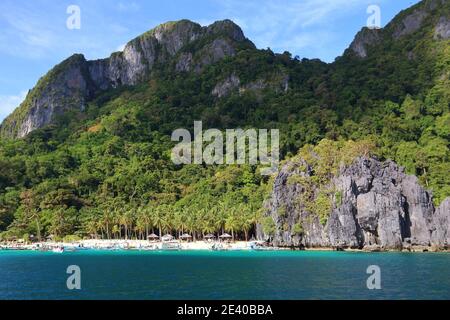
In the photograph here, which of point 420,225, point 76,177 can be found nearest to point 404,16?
point 420,225

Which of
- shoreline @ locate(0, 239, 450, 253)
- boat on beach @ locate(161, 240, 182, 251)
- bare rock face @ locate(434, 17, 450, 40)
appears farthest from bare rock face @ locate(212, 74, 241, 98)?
boat on beach @ locate(161, 240, 182, 251)

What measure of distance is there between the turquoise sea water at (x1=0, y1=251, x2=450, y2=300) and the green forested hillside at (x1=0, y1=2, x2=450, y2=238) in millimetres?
37477

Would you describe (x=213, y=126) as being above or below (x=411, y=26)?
below

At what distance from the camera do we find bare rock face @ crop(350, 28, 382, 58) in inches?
6850

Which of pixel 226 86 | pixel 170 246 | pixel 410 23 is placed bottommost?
pixel 170 246

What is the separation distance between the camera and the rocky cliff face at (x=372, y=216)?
7881 centimetres

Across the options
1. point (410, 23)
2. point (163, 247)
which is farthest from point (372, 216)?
point (410, 23)

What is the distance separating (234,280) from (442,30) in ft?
432

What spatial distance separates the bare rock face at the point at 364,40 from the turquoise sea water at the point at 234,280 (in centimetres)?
12858

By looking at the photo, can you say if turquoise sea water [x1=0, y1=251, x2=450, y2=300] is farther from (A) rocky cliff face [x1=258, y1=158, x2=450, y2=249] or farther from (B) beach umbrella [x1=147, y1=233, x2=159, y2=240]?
(B) beach umbrella [x1=147, y1=233, x2=159, y2=240]

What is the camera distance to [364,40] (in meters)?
177

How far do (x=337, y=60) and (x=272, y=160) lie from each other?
74.1m

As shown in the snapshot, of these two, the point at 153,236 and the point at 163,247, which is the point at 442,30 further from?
the point at 163,247
